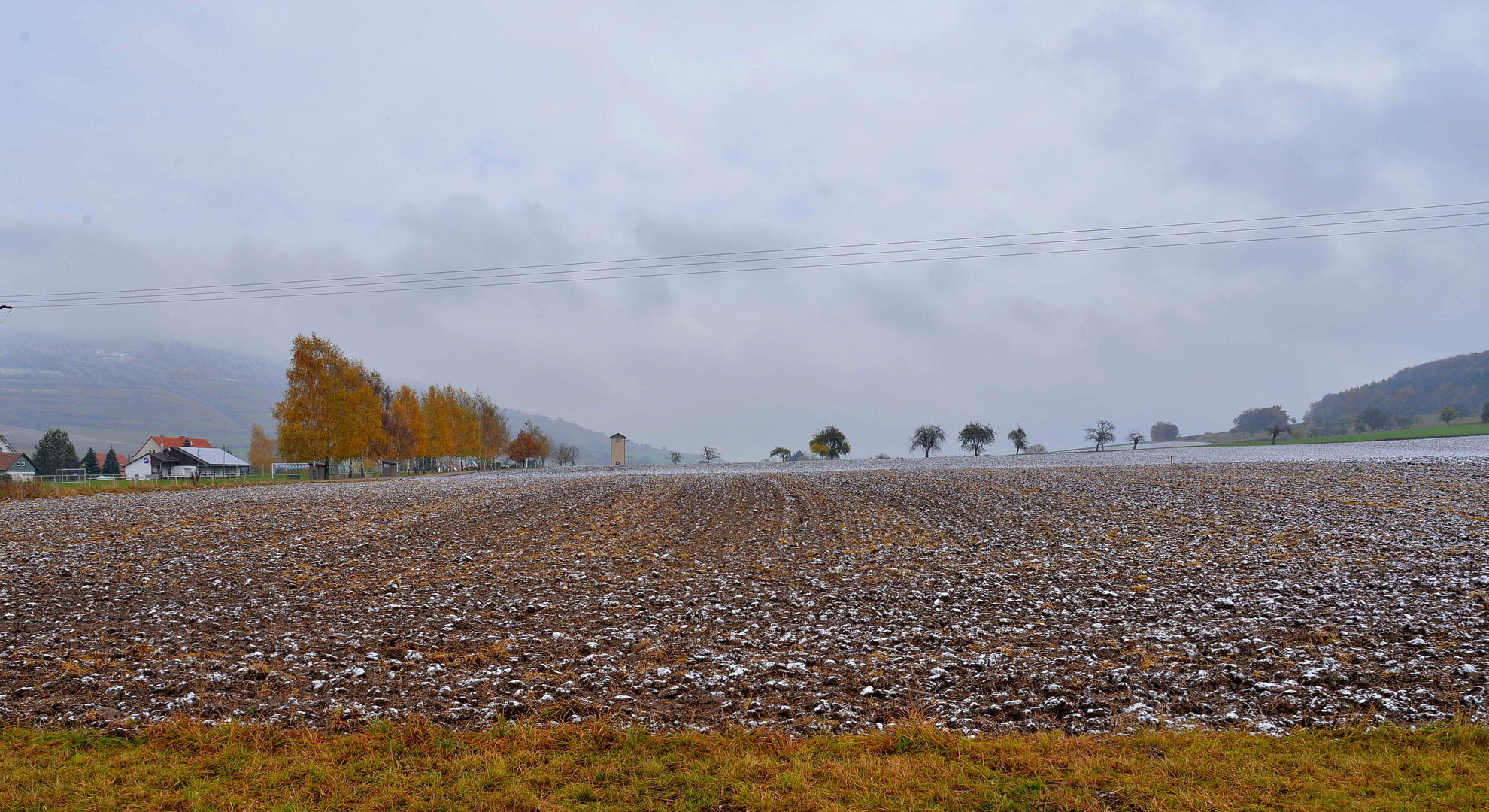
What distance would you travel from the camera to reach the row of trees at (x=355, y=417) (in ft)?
212

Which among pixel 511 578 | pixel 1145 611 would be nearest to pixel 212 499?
pixel 511 578

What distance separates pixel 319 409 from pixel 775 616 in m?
66.9

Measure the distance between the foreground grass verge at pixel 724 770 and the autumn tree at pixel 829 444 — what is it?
384 feet

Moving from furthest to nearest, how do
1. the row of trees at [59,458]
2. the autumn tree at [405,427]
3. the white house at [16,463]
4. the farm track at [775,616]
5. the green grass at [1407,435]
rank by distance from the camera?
the white house at [16,463] < the row of trees at [59,458] < the green grass at [1407,435] < the autumn tree at [405,427] < the farm track at [775,616]

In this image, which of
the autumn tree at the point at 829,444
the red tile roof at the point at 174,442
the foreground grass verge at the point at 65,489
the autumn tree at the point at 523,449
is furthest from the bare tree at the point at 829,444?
the red tile roof at the point at 174,442

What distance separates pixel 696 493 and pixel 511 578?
1834 cm

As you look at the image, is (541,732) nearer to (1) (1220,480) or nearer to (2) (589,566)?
(2) (589,566)

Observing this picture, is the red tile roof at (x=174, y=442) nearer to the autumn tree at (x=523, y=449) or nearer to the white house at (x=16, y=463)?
the white house at (x=16, y=463)

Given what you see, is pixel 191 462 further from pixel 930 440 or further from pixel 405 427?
pixel 930 440

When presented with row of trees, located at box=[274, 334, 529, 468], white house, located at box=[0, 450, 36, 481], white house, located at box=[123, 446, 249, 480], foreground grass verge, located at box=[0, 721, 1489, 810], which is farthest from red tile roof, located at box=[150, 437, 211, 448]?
foreground grass verge, located at box=[0, 721, 1489, 810]

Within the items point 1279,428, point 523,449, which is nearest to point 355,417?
point 523,449

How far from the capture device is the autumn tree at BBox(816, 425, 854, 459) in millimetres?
124688

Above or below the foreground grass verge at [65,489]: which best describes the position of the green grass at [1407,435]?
above

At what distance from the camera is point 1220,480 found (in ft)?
98.9
